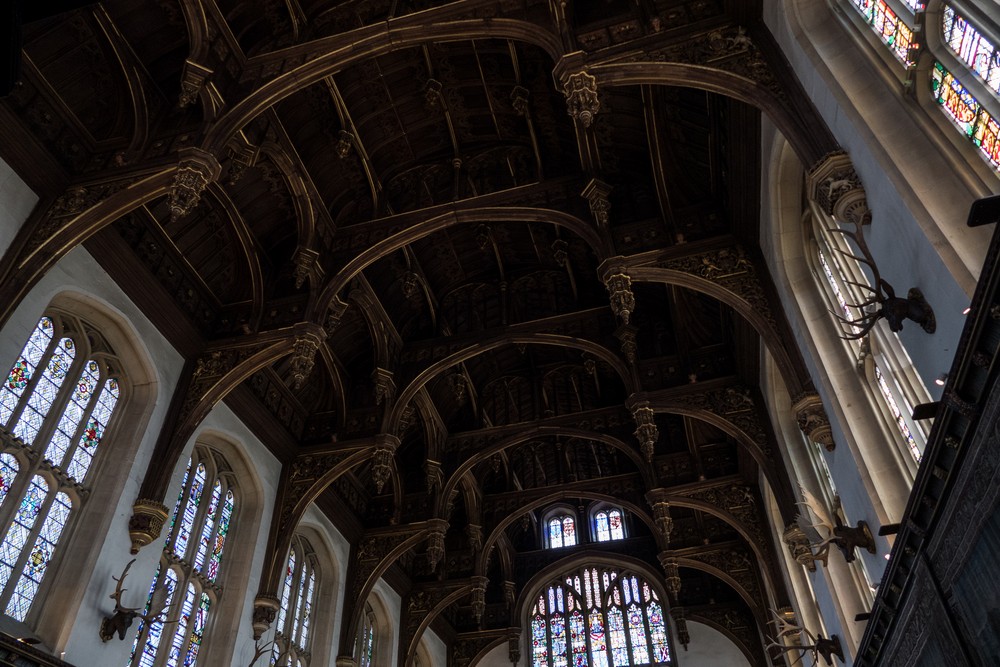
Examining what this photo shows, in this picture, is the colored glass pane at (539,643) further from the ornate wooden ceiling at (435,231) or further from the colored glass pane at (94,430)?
the colored glass pane at (94,430)

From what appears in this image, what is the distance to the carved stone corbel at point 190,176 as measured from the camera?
11.1m

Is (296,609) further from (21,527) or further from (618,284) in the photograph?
(618,284)

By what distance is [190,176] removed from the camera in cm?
1112

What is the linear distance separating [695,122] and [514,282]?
6.83 meters

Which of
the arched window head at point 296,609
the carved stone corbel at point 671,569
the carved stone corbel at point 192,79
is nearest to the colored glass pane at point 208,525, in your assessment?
the arched window head at point 296,609

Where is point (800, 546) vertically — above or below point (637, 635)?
below

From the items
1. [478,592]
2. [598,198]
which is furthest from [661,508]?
[598,198]

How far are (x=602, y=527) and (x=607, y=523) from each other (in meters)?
0.23

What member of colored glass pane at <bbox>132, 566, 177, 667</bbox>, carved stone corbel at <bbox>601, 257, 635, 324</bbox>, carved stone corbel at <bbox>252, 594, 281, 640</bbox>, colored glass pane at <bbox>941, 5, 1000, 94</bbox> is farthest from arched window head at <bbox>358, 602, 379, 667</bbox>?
colored glass pane at <bbox>941, 5, 1000, 94</bbox>

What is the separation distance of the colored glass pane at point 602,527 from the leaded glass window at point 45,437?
17384 mm

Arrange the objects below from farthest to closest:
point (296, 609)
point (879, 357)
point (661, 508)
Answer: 1. point (661, 508)
2. point (296, 609)
3. point (879, 357)

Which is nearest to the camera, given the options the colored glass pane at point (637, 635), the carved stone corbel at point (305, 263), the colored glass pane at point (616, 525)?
the carved stone corbel at point (305, 263)

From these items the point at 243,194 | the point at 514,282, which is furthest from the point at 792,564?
the point at 243,194

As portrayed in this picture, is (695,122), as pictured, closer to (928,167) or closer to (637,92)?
(637,92)
